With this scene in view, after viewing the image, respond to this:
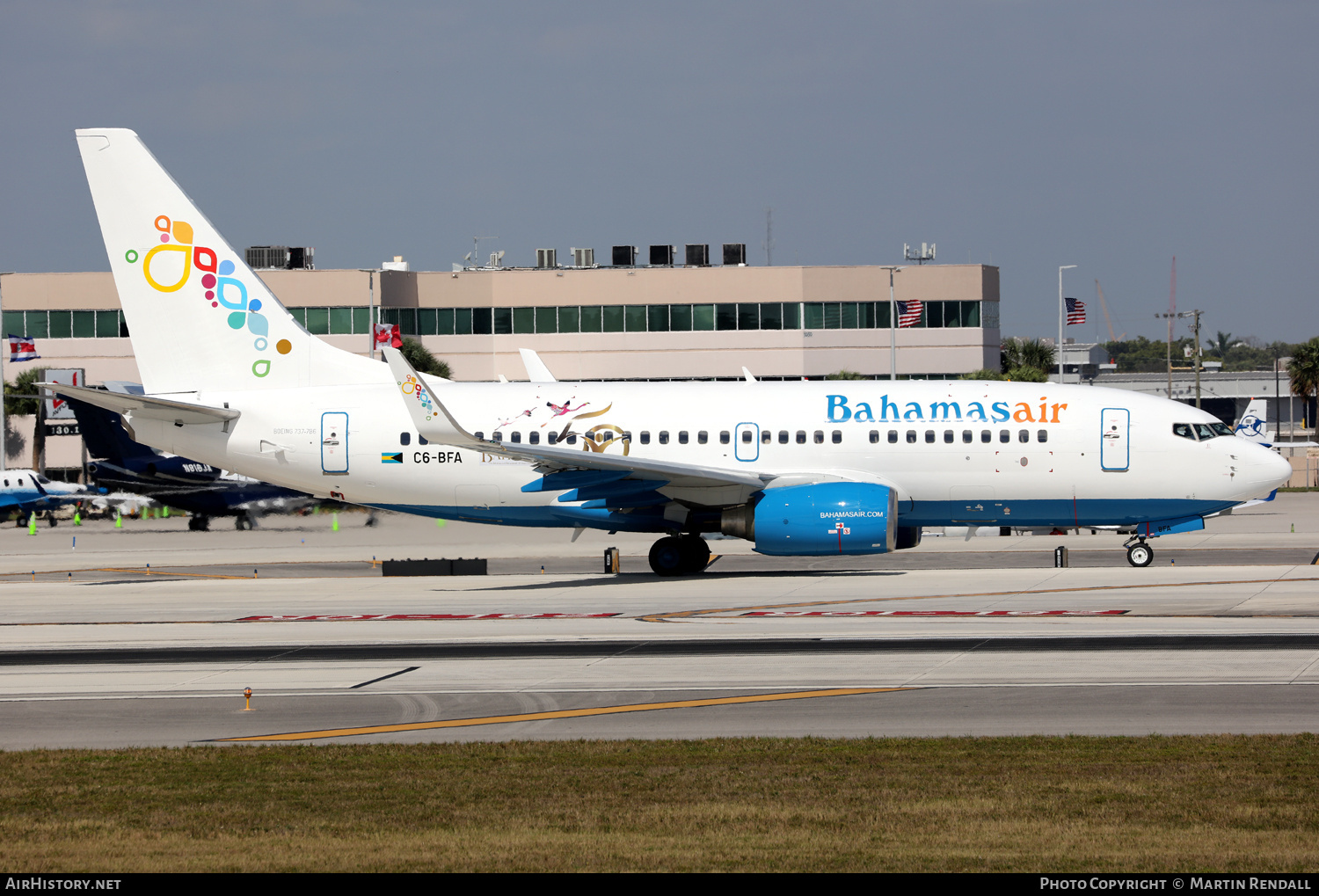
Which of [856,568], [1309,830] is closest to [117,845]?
[1309,830]

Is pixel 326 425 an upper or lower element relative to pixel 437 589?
upper

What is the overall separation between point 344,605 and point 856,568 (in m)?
13.1

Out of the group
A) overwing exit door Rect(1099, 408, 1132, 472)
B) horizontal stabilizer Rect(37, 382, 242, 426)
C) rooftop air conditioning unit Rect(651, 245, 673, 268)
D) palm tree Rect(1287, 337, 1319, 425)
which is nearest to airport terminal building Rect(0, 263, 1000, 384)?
rooftop air conditioning unit Rect(651, 245, 673, 268)

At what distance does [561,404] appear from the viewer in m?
32.7

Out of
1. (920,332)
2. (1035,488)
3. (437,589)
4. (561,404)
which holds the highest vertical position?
(920,332)

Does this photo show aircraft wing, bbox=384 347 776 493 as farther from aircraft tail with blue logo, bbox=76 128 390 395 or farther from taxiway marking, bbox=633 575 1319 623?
aircraft tail with blue logo, bbox=76 128 390 395

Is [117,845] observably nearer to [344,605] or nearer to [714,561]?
[344,605]

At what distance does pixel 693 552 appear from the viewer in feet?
106

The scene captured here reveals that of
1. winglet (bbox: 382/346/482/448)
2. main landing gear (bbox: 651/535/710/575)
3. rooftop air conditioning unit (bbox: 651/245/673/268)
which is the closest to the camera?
winglet (bbox: 382/346/482/448)

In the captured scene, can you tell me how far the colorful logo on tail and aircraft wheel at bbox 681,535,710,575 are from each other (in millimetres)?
11179

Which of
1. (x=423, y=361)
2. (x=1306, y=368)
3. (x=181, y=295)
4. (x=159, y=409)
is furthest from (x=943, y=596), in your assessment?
(x=1306, y=368)

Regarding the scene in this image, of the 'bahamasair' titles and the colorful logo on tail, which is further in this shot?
A: the colorful logo on tail

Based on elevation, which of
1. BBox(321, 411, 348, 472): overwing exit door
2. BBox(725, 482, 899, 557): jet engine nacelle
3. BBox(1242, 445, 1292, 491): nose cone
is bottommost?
BBox(725, 482, 899, 557): jet engine nacelle

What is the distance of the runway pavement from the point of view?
15.5 meters
